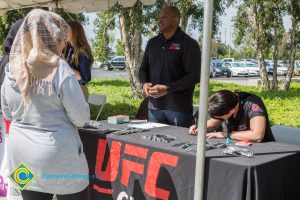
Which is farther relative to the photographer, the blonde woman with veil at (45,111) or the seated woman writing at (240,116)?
the seated woman writing at (240,116)

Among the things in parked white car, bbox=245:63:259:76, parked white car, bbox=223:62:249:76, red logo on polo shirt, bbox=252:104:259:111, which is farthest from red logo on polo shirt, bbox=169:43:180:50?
parked white car, bbox=245:63:259:76

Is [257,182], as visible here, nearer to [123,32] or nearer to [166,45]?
[166,45]

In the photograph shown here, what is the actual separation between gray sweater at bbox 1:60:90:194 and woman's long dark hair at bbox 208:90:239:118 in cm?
92

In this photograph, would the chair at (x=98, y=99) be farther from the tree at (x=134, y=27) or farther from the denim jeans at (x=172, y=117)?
the tree at (x=134, y=27)

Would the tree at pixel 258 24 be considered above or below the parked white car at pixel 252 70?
A: above

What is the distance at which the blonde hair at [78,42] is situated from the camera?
10.8 feet

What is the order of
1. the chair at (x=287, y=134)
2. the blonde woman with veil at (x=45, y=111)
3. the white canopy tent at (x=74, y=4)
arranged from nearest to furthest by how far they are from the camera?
the blonde woman with veil at (x=45, y=111) < the chair at (x=287, y=134) < the white canopy tent at (x=74, y=4)

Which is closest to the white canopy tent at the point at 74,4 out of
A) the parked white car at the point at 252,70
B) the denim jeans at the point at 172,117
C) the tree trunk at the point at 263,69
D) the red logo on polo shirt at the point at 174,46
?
the red logo on polo shirt at the point at 174,46

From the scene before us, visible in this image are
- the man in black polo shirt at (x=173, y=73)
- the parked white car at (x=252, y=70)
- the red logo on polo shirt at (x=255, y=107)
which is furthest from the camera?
the parked white car at (x=252, y=70)

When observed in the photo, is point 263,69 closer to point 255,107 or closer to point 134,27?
point 134,27

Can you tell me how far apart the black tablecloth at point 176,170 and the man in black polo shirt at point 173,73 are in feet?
1.27

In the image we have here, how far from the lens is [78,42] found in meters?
3.34

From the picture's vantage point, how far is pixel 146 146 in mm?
2238

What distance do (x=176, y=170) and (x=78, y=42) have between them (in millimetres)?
1718
